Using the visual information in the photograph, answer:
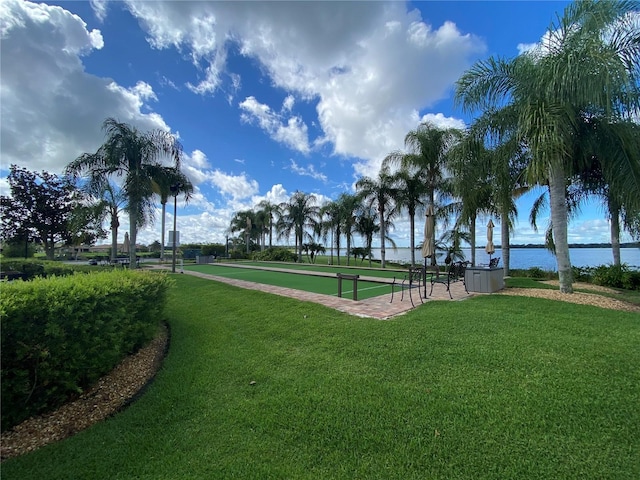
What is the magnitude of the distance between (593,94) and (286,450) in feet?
30.4

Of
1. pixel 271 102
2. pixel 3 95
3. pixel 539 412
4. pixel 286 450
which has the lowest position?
pixel 286 450

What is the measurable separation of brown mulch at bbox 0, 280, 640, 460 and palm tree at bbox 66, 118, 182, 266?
35.1ft

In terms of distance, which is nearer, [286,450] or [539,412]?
[286,450]

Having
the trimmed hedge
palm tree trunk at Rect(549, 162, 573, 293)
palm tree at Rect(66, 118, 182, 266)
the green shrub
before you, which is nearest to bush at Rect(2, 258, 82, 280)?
the green shrub

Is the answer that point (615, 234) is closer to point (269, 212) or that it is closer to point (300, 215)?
point (300, 215)

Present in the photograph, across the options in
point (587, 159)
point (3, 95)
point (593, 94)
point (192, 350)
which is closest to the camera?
point (192, 350)

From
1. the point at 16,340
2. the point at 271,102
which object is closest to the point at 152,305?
the point at 16,340

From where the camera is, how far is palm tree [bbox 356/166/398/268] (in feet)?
67.2

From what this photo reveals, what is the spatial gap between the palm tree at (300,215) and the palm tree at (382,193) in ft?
29.0

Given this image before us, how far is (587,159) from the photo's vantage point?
27.6 feet

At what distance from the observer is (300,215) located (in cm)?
2980

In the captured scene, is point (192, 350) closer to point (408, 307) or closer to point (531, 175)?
point (408, 307)

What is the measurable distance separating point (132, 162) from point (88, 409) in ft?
42.4

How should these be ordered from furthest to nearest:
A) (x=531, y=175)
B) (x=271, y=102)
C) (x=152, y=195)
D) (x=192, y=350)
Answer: (x=271, y=102) → (x=152, y=195) → (x=531, y=175) → (x=192, y=350)
